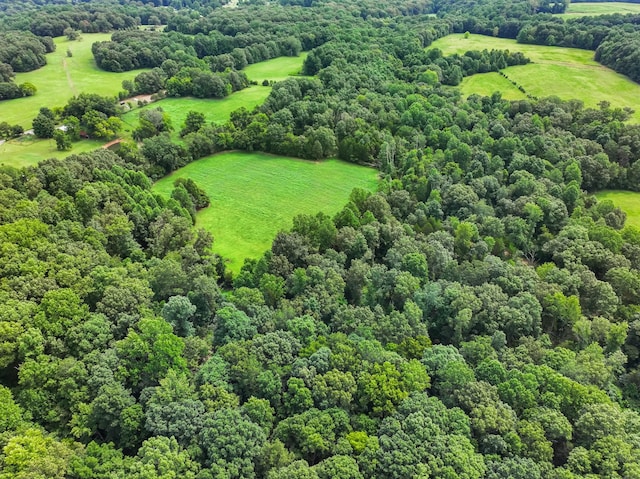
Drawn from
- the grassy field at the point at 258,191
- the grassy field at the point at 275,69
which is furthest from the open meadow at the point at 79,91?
the grassy field at the point at 258,191

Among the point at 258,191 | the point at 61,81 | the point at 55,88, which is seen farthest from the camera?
the point at 61,81

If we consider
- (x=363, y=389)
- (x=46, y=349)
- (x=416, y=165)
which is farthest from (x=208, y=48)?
(x=363, y=389)

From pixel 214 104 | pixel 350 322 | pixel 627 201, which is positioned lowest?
pixel 627 201

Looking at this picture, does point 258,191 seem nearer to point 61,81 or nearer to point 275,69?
point 275,69

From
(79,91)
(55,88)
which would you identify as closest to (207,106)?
(79,91)

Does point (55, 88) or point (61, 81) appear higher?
point (61, 81)

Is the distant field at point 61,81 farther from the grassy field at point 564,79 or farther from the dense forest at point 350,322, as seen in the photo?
the grassy field at point 564,79

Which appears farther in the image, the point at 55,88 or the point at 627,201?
the point at 55,88
